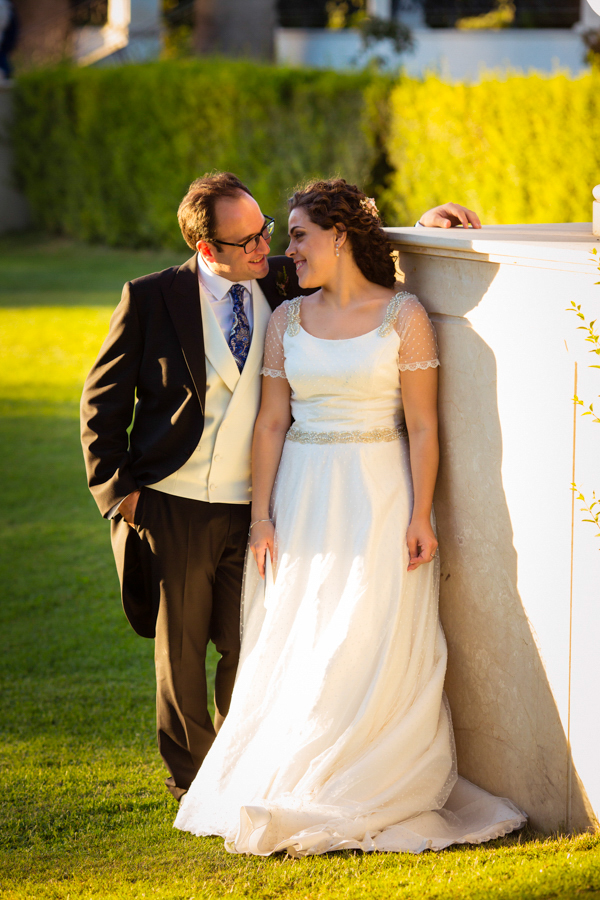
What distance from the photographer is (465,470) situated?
2.99 m

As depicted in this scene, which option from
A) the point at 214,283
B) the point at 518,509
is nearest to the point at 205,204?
the point at 214,283

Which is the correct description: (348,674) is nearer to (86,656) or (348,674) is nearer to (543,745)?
(543,745)

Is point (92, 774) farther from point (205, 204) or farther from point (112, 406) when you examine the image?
point (205, 204)

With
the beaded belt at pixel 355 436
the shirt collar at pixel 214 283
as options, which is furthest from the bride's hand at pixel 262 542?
the shirt collar at pixel 214 283

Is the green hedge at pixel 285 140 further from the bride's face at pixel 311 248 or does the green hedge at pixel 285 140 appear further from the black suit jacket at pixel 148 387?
the bride's face at pixel 311 248

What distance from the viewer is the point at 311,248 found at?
2.93 metres

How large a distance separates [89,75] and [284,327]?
60.5ft

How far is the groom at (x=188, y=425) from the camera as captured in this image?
3.12 meters

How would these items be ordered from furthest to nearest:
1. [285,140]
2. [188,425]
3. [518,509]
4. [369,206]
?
[285,140] < [188,425] < [369,206] < [518,509]

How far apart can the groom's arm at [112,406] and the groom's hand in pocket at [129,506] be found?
5 cm

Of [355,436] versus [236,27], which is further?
[236,27]

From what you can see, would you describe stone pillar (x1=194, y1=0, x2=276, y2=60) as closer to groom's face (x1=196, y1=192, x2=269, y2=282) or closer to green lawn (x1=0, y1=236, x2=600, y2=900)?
green lawn (x1=0, y1=236, x2=600, y2=900)

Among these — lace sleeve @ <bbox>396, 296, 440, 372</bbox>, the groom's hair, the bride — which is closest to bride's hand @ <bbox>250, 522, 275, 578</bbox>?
the bride

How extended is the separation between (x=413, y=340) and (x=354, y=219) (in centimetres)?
41
